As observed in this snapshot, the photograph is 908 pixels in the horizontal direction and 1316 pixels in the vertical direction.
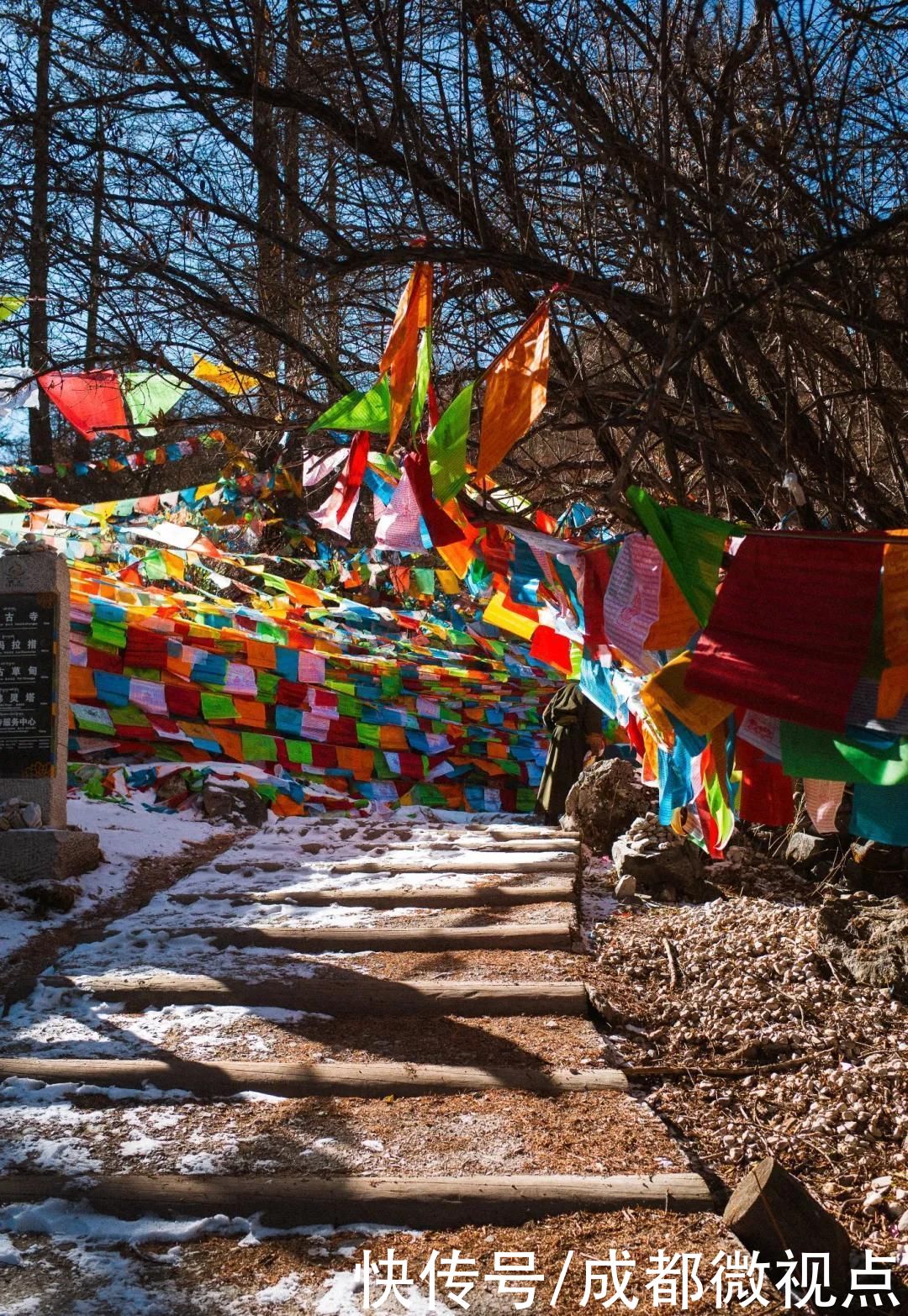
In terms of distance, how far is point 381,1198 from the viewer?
3.26m

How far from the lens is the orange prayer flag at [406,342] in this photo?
4.70m

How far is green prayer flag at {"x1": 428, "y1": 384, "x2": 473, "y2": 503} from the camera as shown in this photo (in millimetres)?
4133

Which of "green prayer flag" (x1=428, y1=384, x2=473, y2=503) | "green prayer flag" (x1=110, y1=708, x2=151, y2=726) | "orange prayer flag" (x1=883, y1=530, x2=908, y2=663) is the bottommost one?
"green prayer flag" (x1=110, y1=708, x2=151, y2=726)

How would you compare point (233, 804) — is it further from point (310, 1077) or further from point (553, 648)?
point (310, 1077)

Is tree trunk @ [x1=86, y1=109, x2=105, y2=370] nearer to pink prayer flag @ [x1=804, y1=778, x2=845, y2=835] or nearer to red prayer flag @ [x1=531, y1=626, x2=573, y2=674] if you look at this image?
red prayer flag @ [x1=531, y1=626, x2=573, y2=674]

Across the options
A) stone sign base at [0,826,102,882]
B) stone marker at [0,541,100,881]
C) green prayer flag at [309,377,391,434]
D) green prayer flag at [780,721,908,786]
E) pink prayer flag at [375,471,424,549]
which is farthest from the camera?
stone marker at [0,541,100,881]

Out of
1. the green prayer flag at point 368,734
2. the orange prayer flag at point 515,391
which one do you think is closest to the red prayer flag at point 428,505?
the orange prayer flag at point 515,391

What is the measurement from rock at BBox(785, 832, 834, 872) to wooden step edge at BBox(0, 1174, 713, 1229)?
4.47 metres

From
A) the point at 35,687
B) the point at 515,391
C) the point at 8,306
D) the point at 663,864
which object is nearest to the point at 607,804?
the point at 663,864

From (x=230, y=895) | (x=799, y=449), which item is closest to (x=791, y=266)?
(x=799, y=449)

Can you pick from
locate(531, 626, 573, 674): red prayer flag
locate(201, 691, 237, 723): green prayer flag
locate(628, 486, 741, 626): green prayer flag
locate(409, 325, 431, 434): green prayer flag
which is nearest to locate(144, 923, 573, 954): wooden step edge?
locate(531, 626, 573, 674): red prayer flag

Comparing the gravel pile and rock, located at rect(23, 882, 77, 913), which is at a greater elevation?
rock, located at rect(23, 882, 77, 913)

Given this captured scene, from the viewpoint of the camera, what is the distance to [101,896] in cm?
680

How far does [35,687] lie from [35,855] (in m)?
1.20
